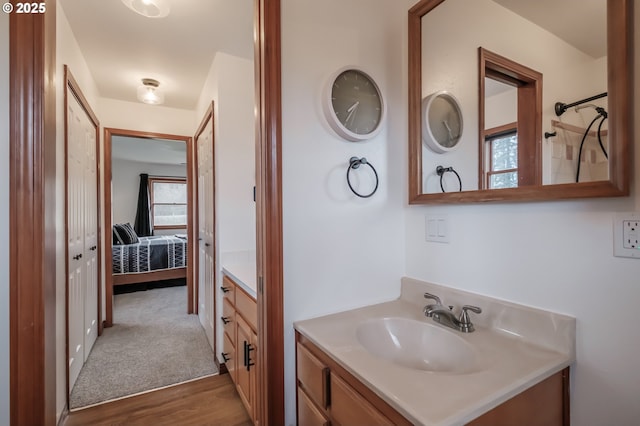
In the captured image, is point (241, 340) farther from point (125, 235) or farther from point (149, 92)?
point (125, 235)

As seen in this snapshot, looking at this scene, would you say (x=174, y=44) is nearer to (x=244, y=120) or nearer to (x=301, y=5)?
(x=244, y=120)

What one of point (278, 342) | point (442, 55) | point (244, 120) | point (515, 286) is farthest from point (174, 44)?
point (515, 286)

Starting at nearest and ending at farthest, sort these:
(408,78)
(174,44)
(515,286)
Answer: (515,286) < (408,78) < (174,44)

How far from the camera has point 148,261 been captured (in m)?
4.41

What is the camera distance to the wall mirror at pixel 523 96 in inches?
29.9

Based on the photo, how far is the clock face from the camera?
1.18 m

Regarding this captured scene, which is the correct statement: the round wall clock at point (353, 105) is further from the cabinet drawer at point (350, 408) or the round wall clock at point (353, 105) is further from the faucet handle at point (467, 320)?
the cabinet drawer at point (350, 408)

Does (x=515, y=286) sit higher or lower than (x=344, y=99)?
lower

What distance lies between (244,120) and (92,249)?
6.12ft

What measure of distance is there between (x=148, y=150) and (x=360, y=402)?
19.0ft

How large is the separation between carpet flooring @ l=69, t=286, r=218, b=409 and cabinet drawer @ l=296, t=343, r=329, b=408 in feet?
5.01

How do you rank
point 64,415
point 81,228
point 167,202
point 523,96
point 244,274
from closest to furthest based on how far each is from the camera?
point 523,96 < point 64,415 < point 244,274 < point 81,228 < point 167,202

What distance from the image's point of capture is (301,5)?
1.15m

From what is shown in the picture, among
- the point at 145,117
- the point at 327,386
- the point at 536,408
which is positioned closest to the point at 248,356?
the point at 327,386
